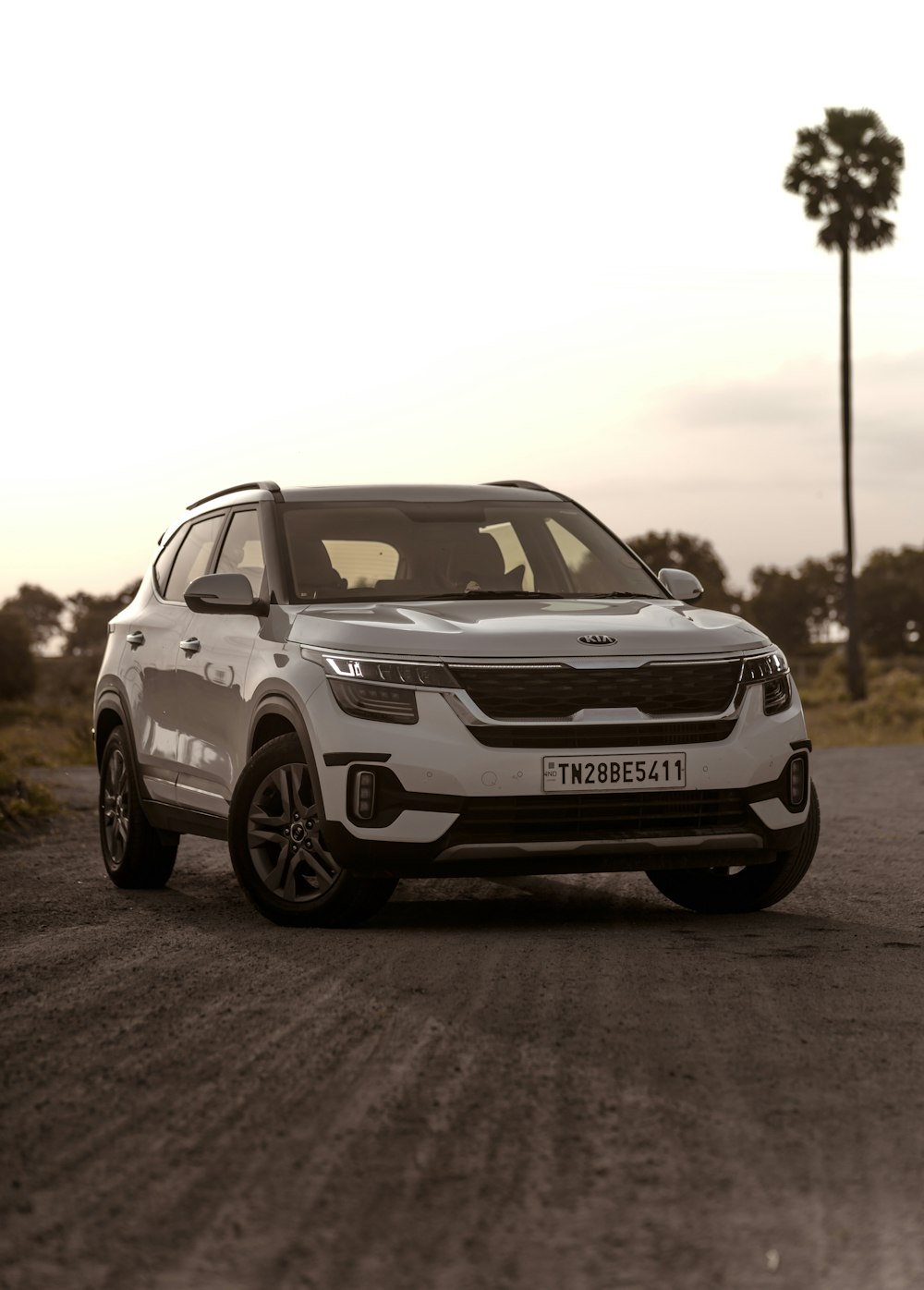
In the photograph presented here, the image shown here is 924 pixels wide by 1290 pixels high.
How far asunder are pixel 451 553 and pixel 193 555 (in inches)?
61.4

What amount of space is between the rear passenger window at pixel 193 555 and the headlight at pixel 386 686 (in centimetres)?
221

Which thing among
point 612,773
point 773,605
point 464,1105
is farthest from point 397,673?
point 773,605

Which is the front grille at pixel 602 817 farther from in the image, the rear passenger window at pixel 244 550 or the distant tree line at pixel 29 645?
the distant tree line at pixel 29 645

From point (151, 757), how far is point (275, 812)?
5.61ft

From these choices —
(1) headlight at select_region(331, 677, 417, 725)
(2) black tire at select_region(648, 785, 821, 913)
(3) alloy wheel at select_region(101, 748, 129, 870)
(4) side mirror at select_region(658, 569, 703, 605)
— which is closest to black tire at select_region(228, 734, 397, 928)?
(1) headlight at select_region(331, 677, 417, 725)

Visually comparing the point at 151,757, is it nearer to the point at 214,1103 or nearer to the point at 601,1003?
the point at 601,1003

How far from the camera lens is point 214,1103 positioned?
4535mm

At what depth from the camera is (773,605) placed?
434ft

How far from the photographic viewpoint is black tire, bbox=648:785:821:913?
798 centimetres

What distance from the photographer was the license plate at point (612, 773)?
7223 millimetres

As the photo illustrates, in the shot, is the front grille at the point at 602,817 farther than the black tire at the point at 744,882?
No

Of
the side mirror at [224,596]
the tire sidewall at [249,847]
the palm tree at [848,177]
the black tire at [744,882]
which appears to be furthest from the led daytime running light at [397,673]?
the palm tree at [848,177]

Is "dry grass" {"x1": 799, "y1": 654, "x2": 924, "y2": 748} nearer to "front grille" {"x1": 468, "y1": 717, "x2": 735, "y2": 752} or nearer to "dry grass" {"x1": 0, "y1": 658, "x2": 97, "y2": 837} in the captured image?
"dry grass" {"x1": 0, "y1": 658, "x2": 97, "y2": 837}

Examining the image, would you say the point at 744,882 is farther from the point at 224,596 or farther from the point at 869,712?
the point at 869,712
